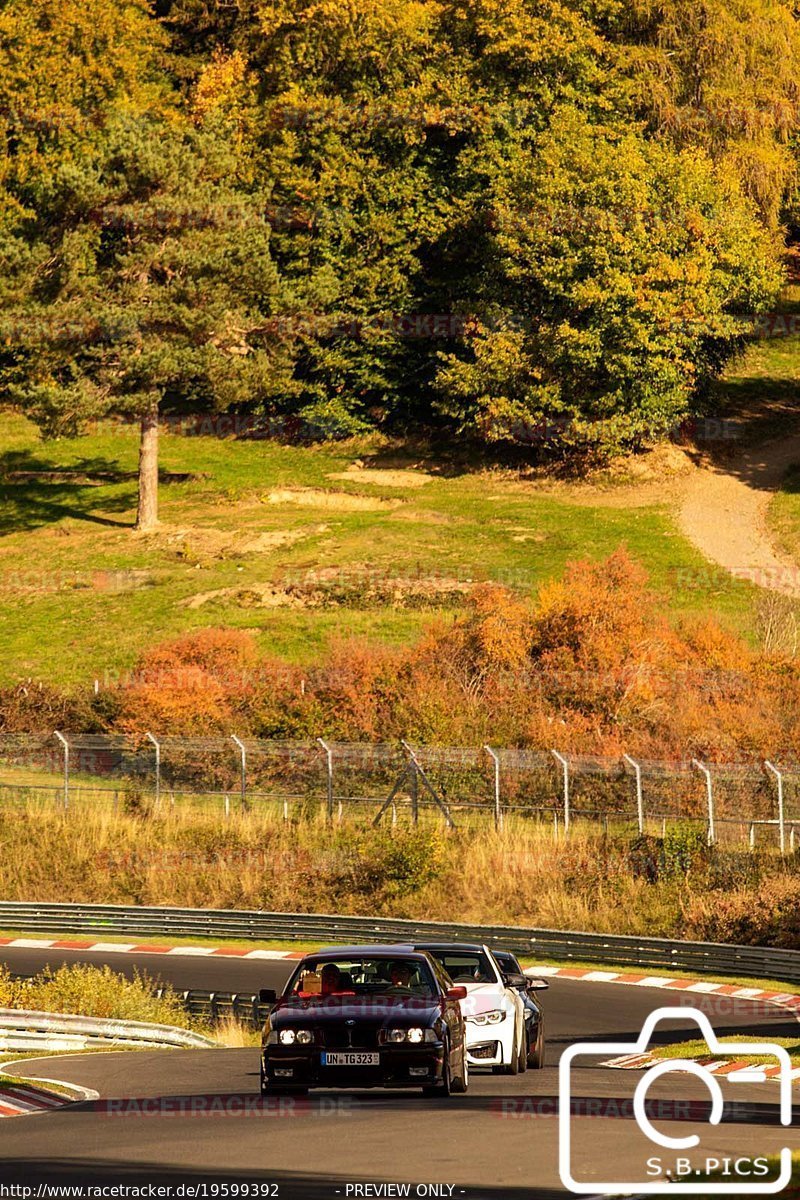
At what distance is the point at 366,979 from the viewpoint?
18078 mm

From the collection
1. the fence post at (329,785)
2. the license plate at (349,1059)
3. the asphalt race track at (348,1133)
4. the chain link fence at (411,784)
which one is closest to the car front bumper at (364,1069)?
the license plate at (349,1059)

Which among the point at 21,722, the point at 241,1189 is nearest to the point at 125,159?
the point at 21,722

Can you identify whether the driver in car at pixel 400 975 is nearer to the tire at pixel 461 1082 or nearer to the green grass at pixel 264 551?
the tire at pixel 461 1082

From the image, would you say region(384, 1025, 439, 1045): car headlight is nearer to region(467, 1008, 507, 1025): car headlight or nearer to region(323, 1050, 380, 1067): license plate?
region(323, 1050, 380, 1067): license plate

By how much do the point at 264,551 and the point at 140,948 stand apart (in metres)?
27.6

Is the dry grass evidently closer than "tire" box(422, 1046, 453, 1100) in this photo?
No

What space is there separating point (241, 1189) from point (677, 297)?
199 ft

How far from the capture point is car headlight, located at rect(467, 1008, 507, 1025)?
20.2 meters

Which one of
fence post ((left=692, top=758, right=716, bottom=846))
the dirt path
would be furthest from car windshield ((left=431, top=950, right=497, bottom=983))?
the dirt path

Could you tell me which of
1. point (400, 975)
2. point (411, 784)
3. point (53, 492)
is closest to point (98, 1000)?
point (400, 975)

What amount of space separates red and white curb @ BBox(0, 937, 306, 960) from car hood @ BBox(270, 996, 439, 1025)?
19.9 meters

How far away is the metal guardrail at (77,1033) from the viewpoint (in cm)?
2380

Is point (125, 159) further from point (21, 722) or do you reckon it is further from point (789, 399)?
point (789, 399)

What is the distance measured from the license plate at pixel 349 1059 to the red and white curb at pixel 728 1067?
3.43 metres
